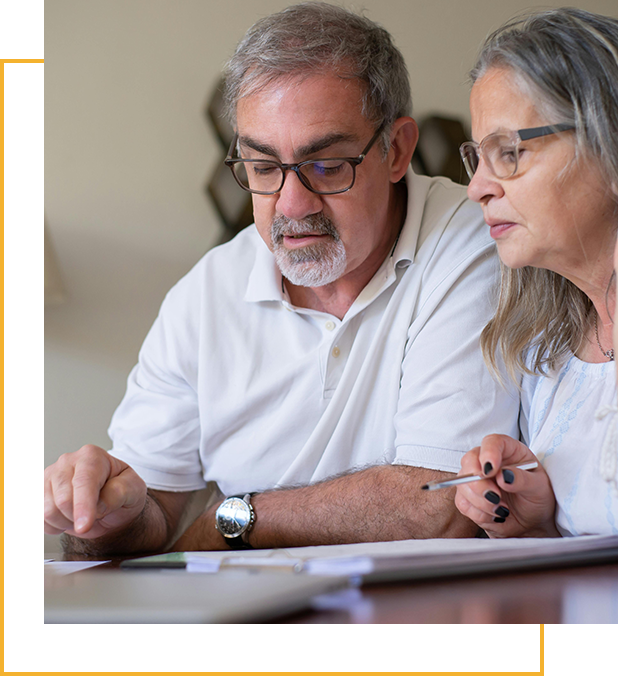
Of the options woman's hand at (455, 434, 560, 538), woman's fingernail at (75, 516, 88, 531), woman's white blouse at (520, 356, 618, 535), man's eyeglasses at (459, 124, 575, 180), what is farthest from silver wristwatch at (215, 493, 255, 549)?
man's eyeglasses at (459, 124, 575, 180)

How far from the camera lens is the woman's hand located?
95 cm

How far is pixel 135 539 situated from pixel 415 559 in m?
0.86

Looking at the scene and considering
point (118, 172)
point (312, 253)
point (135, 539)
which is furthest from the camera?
point (118, 172)

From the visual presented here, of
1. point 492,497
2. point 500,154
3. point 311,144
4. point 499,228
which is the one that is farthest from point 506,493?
point 311,144

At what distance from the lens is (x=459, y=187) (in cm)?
162

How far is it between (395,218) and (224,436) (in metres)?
0.68

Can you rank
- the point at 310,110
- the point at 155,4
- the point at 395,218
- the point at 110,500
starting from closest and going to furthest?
the point at 110,500 → the point at 310,110 → the point at 395,218 → the point at 155,4

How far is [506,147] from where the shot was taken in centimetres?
105

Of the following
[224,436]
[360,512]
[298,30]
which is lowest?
[360,512]

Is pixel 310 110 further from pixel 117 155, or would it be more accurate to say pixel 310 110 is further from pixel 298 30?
pixel 117 155

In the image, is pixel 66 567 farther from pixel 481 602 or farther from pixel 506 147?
pixel 506 147

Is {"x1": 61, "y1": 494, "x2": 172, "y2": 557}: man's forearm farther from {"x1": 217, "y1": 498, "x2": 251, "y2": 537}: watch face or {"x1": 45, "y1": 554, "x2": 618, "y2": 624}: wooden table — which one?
{"x1": 45, "y1": 554, "x2": 618, "y2": 624}: wooden table

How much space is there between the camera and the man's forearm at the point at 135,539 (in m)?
1.26

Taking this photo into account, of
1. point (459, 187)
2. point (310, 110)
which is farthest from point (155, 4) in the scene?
point (459, 187)
